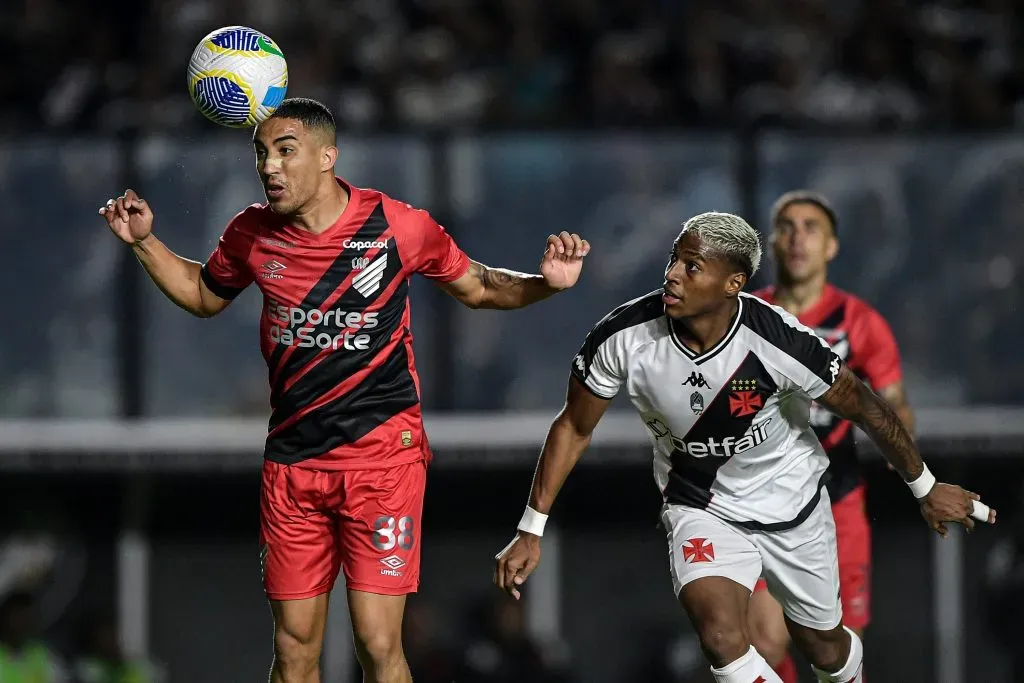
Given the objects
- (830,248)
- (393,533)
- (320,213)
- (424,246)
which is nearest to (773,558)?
(393,533)

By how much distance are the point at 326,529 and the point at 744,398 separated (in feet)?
4.97

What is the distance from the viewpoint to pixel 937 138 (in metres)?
8.36

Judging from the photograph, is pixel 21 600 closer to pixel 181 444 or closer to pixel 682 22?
pixel 181 444

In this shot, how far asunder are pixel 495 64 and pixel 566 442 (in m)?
4.81

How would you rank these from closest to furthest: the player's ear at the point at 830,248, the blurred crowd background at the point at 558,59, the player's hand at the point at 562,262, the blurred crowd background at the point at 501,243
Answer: the player's hand at the point at 562,262, the player's ear at the point at 830,248, the blurred crowd background at the point at 501,243, the blurred crowd background at the point at 558,59

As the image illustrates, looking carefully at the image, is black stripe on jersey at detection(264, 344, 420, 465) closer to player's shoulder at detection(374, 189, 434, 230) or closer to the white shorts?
player's shoulder at detection(374, 189, 434, 230)

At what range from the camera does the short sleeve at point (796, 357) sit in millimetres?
5094

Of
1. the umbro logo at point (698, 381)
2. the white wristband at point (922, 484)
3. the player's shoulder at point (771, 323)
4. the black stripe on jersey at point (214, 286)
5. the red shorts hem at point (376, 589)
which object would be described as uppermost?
the black stripe on jersey at point (214, 286)

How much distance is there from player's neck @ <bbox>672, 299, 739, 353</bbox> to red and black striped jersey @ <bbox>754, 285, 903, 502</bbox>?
43.8 inches

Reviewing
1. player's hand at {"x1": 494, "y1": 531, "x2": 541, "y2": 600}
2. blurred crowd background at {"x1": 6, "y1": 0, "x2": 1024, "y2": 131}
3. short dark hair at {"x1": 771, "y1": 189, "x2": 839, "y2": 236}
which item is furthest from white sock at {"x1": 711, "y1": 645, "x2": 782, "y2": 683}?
blurred crowd background at {"x1": 6, "y1": 0, "x2": 1024, "y2": 131}

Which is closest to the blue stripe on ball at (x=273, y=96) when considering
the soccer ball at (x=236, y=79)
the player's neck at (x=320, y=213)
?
the soccer ball at (x=236, y=79)

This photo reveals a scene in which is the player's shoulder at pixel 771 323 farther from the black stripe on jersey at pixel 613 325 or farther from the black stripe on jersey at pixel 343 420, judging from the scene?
the black stripe on jersey at pixel 343 420

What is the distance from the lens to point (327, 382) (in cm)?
511

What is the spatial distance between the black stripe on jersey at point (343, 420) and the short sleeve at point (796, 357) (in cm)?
127
